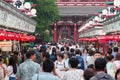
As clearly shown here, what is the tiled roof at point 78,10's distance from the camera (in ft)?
302

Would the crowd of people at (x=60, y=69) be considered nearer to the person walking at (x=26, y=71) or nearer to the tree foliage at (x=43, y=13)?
the person walking at (x=26, y=71)

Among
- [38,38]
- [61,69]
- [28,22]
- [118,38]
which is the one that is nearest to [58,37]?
[38,38]

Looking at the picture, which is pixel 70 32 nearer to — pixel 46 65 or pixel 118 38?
pixel 118 38

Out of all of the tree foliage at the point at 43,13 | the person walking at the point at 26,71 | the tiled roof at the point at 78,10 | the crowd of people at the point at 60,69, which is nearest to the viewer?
the crowd of people at the point at 60,69

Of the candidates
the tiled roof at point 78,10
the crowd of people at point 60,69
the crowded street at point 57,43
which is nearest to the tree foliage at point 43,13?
the crowded street at point 57,43

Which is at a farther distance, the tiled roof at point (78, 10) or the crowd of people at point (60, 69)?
the tiled roof at point (78, 10)

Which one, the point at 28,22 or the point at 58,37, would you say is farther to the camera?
the point at 58,37

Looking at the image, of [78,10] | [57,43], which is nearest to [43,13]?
[57,43]

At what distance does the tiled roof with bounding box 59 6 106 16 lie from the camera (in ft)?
302

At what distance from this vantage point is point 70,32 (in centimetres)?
9906

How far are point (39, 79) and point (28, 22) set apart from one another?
3631 cm

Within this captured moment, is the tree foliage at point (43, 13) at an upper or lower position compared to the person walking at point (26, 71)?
upper

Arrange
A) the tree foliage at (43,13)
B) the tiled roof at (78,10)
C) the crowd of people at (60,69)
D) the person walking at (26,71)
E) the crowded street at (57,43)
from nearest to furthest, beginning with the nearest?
1. the crowd of people at (60,69)
2. the crowded street at (57,43)
3. the person walking at (26,71)
4. the tree foliage at (43,13)
5. the tiled roof at (78,10)

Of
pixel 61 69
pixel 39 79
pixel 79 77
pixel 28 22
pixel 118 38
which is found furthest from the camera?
pixel 28 22
